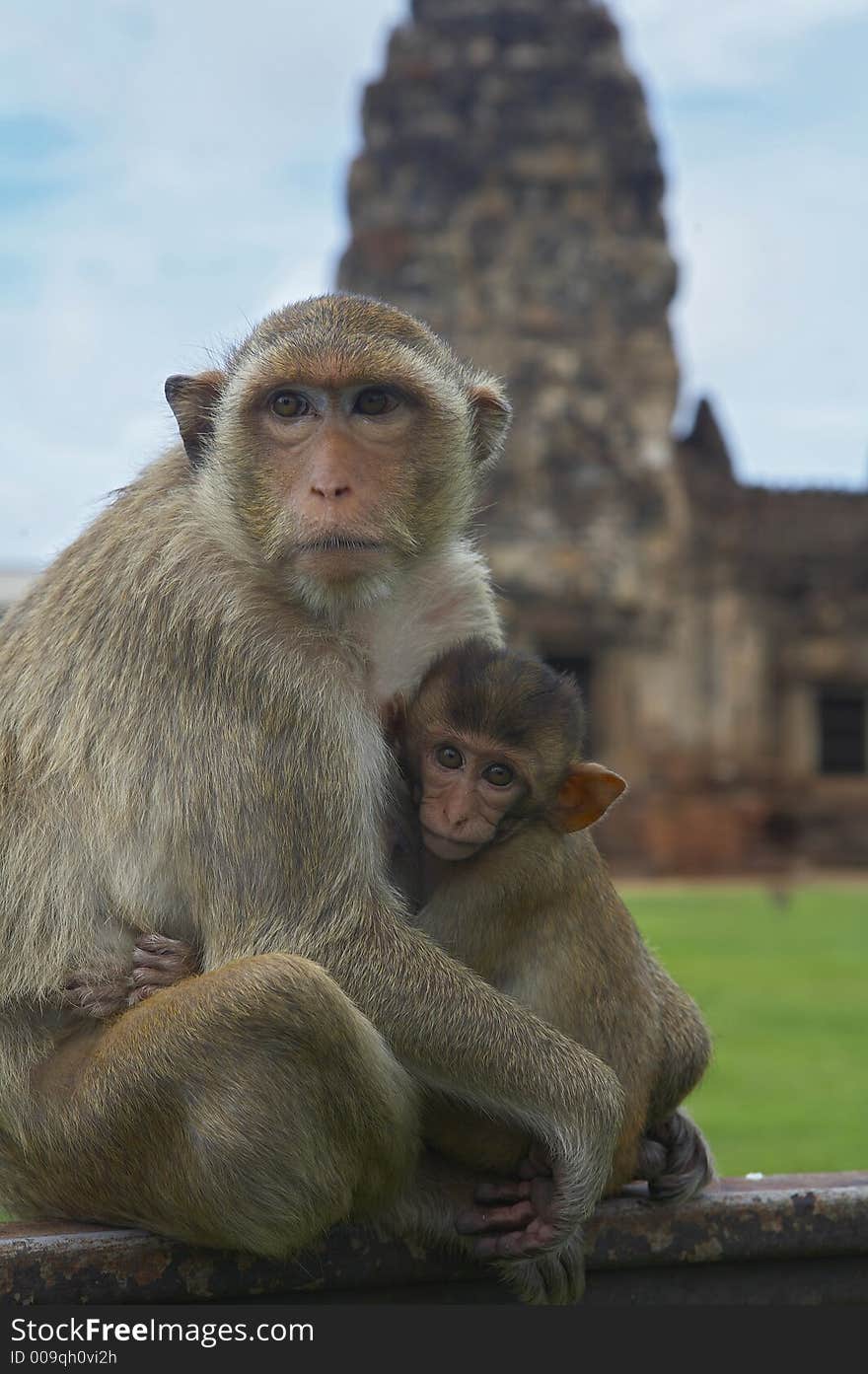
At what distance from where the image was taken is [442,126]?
2192 cm

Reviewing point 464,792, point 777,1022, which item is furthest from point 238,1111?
point 777,1022

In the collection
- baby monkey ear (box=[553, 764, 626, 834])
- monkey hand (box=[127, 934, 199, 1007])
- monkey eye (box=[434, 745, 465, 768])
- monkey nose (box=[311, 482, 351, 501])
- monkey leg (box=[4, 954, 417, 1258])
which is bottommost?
monkey leg (box=[4, 954, 417, 1258])

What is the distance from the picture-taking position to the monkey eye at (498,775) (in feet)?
10.3

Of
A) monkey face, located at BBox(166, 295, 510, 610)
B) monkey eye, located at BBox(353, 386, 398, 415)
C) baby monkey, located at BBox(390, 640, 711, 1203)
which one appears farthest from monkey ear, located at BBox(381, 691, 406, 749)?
monkey eye, located at BBox(353, 386, 398, 415)

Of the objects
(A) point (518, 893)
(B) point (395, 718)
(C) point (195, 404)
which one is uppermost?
(C) point (195, 404)

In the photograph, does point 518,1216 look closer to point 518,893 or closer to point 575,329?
point 518,893

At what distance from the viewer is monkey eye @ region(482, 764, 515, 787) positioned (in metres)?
3.14

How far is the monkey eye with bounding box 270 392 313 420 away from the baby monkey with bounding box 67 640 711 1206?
548mm

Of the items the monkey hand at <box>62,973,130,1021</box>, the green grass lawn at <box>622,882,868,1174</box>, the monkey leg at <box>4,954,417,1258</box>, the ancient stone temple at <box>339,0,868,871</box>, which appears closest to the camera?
the monkey leg at <box>4,954,417,1258</box>

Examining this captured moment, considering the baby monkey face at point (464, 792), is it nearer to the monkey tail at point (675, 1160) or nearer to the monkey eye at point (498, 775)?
the monkey eye at point (498, 775)

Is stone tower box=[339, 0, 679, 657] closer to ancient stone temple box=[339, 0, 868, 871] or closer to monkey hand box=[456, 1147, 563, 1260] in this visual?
ancient stone temple box=[339, 0, 868, 871]

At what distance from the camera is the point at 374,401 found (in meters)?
3.18

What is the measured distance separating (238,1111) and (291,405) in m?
1.29

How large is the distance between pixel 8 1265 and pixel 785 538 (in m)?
21.5
